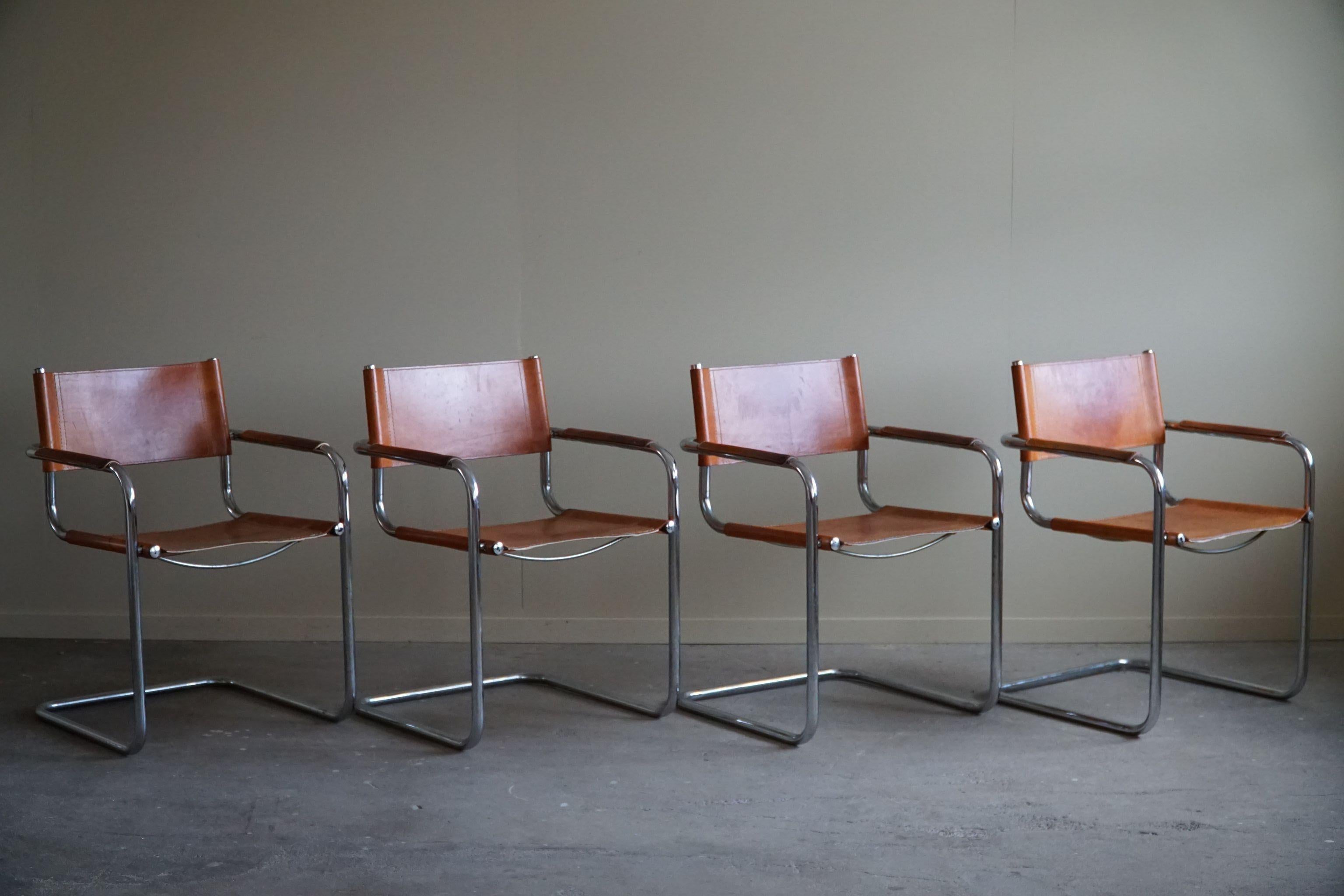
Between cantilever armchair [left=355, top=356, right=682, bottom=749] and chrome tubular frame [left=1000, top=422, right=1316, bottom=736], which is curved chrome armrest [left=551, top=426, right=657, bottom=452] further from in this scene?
chrome tubular frame [left=1000, top=422, right=1316, bottom=736]

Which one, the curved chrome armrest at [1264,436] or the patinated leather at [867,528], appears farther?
the curved chrome armrest at [1264,436]

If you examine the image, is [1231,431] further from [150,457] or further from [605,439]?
[150,457]

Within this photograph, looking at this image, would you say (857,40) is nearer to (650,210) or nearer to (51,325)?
(650,210)

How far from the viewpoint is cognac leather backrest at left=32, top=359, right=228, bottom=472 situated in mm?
3234

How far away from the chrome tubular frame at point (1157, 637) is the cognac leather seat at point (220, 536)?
5.37 feet

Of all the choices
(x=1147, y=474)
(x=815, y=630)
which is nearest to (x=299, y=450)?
(x=815, y=630)

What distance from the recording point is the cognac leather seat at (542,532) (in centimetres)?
309

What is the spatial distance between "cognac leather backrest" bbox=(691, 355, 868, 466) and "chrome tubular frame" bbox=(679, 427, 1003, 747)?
Result: 0.06 metres

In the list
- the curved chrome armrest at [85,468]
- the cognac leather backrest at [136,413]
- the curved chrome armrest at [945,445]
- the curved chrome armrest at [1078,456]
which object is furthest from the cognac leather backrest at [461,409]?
the curved chrome armrest at [1078,456]

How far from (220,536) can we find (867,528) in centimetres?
145

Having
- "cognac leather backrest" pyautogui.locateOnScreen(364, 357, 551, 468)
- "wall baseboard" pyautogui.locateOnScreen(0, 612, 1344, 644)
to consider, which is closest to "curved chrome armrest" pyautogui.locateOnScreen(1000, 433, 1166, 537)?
"wall baseboard" pyautogui.locateOnScreen(0, 612, 1344, 644)

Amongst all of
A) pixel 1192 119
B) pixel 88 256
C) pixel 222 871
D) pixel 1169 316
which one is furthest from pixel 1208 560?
pixel 88 256

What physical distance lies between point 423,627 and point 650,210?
134 centimetres

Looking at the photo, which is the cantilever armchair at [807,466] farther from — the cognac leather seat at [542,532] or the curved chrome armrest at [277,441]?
the curved chrome armrest at [277,441]
